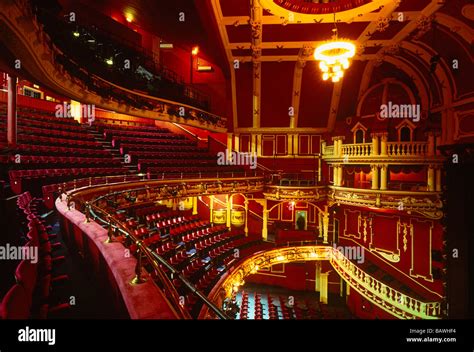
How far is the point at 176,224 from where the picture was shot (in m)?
9.48

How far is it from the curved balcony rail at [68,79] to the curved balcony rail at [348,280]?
5.82m

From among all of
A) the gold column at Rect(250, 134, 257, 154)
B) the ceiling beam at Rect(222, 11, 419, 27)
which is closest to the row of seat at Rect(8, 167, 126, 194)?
the ceiling beam at Rect(222, 11, 419, 27)

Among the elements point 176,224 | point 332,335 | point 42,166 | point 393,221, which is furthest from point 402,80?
point 42,166

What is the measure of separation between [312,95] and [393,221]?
254 inches

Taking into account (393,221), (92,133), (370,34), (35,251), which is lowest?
(393,221)

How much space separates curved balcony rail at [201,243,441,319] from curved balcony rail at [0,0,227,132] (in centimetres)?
582

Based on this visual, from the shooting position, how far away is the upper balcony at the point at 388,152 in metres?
9.75

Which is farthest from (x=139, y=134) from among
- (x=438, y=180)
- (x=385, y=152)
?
(x=438, y=180)

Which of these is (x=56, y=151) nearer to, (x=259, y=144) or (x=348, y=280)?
(x=259, y=144)

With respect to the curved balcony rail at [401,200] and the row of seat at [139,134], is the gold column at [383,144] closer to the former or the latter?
the curved balcony rail at [401,200]

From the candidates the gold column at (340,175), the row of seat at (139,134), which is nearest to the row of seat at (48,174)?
the row of seat at (139,134)

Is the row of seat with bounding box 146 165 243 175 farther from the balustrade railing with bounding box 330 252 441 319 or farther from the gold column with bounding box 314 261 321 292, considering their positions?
the balustrade railing with bounding box 330 252 441 319

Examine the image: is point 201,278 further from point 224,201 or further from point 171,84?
point 171,84

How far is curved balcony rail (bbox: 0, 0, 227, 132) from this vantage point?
13.9 ft
